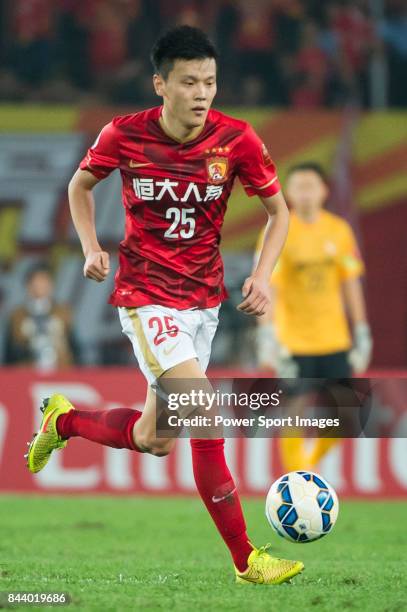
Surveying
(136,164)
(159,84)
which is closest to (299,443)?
(136,164)

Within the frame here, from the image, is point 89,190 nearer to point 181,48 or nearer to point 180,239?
point 180,239

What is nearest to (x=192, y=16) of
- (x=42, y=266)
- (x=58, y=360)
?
(x=42, y=266)

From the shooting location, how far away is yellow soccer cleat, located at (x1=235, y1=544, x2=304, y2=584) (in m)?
4.92

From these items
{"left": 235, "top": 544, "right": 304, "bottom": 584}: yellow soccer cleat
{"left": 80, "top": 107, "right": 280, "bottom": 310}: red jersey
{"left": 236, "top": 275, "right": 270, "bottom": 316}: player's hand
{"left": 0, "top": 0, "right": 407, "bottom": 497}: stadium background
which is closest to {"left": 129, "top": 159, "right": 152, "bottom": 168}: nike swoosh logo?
{"left": 80, "top": 107, "right": 280, "bottom": 310}: red jersey

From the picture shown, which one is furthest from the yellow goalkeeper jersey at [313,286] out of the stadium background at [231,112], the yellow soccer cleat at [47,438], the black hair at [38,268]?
the black hair at [38,268]

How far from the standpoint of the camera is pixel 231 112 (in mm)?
13508

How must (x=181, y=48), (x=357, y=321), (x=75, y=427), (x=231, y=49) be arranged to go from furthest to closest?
(x=231, y=49) < (x=357, y=321) < (x=75, y=427) < (x=181, y=48)

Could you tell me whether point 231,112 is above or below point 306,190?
above

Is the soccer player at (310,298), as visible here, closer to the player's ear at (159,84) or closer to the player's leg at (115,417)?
the player's leg at (115,417)

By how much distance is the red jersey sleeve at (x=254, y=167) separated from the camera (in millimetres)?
5133

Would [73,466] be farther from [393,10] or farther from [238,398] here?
[393,10]

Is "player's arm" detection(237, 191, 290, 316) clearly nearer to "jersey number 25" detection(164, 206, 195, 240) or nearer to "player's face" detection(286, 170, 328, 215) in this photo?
"jersey number 25" detection(164, 206, 195, 240)

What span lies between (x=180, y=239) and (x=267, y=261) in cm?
35

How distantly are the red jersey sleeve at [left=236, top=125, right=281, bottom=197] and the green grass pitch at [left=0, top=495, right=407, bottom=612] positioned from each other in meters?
1.56
